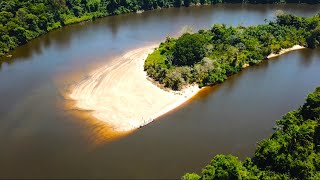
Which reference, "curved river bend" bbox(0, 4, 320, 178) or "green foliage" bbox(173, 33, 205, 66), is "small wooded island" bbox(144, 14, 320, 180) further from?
"curved river bend" bbox(0, 4, 320, 178)

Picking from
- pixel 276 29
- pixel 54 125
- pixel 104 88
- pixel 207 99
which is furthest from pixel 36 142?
pixel 276 29

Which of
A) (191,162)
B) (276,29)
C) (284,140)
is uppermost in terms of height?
(276,29)

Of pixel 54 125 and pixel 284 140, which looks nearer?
pixel 284 140

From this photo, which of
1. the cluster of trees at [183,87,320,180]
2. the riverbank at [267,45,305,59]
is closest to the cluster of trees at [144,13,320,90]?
the riverbank at [267,45,305,59]

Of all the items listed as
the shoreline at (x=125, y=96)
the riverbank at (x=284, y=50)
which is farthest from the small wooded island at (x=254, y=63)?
the shoreline at (x=125, y=96)

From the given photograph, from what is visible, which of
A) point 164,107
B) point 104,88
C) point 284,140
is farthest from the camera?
point 104,88

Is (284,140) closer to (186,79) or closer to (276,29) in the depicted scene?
(186,79)
